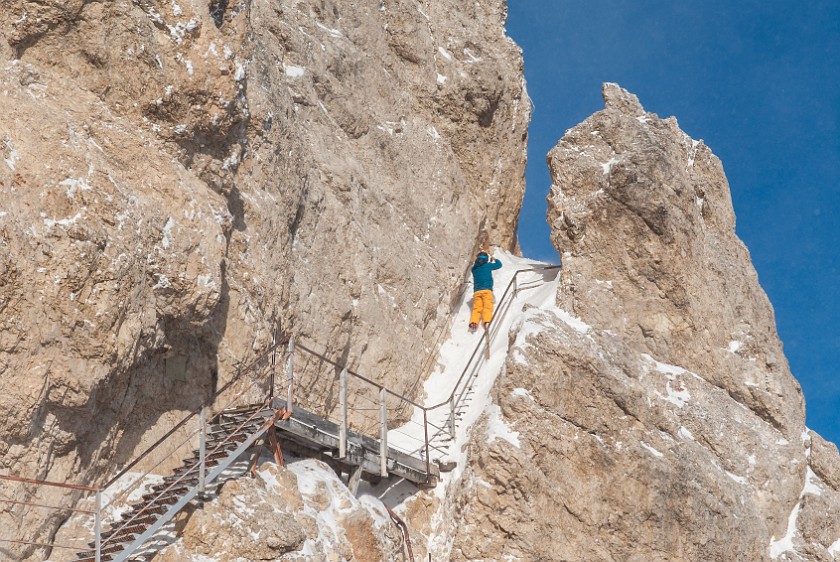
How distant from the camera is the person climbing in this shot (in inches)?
856

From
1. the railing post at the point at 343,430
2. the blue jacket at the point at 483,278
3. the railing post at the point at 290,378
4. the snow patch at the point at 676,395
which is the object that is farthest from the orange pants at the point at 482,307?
the railing post at the point at 290,378

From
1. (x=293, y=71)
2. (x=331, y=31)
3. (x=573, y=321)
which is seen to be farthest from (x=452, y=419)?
(x=331, y=31)

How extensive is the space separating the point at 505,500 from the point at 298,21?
36.5 feet

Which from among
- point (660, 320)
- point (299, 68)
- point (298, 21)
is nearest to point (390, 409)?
point (660, 320)

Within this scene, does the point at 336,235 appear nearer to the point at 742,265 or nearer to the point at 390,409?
the point at 390,409

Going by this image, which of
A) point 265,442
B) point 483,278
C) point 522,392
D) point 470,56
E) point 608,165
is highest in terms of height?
point 470,56

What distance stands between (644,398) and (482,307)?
17.1 ft

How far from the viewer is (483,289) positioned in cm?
2230

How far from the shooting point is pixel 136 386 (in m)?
13.0

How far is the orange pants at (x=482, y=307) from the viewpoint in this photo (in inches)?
855

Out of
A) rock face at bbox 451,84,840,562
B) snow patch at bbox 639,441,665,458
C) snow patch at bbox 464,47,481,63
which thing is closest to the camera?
rock face at bbox 451,84,840,562

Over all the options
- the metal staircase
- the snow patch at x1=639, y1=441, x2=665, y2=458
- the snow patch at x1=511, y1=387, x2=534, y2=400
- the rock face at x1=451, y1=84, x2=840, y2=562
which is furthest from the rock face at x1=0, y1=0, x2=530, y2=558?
the snow patch at x1=639, y1=441, x2=665, y2=458

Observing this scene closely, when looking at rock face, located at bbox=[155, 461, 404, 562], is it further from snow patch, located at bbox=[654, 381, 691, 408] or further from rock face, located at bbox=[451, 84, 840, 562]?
snow patch, located at bbox=[654, 381, 691, 408]

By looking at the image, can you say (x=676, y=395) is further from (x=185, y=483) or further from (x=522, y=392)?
(x=185, y=483)
